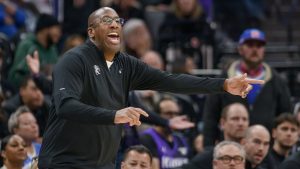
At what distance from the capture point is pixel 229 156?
8.41 meters

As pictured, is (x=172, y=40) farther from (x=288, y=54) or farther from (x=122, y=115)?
(x=122, y=115)

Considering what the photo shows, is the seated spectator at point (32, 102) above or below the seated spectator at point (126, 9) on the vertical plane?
below

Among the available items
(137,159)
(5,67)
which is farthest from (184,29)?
(137,159)

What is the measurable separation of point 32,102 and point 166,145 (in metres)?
1.69

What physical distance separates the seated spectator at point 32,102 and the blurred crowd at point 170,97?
12 millimetres

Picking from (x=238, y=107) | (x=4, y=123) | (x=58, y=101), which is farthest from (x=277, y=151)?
(x=58, y=101)

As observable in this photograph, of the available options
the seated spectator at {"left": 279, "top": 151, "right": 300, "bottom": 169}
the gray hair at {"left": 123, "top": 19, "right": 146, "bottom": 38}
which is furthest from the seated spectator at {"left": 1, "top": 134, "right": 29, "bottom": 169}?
the gray hair at {"left": 123, "top": 19, "right": 146, "bottom": 38}

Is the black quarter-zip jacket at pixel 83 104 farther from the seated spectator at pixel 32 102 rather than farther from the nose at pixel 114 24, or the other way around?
the seated spectator at pixel 32 102

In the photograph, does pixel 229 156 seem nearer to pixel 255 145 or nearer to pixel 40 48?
pixel 255 145

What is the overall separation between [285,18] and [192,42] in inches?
92.3

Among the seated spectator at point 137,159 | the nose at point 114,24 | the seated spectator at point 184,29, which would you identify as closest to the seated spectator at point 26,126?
the seated spectator at point 137,159

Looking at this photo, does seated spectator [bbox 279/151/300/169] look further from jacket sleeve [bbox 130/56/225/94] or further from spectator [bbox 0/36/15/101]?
spectator [bbox 0/36/15/101]

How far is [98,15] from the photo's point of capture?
6.18 m

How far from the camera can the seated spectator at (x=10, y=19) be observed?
12.5 metres
